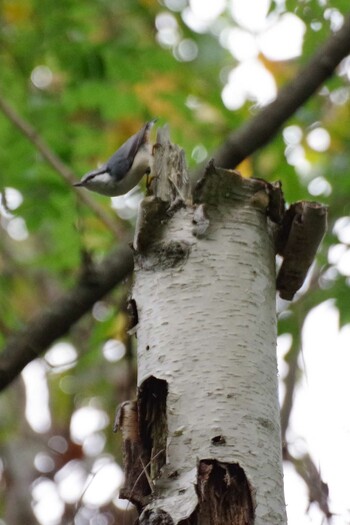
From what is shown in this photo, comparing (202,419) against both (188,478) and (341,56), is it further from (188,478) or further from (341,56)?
(341,56)

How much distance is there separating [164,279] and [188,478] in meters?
0.37

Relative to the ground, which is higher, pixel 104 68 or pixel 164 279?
pixel 104 68

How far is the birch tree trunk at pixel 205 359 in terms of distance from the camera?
1.20 meters

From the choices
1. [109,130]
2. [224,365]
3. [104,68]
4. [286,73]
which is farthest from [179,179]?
[286,73]

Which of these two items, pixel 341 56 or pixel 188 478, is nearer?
pixel 188 478

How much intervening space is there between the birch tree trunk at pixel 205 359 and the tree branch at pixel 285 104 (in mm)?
730

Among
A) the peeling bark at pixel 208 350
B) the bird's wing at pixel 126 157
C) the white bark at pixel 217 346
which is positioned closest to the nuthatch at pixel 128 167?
the bird's wing at pixel 126 157

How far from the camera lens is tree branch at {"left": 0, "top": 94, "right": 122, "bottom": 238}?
8.09ft

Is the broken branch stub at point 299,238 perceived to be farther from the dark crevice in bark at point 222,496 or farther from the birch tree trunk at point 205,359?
the dark crevice in bark at point 222,496

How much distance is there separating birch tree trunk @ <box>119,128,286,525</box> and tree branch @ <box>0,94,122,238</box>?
3.07 ft

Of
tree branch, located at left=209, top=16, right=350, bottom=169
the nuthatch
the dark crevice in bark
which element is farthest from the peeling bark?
tree branch, located at left=209, top=16, right=350, bottom=169

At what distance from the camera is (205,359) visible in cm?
129

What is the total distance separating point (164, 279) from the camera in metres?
1.41

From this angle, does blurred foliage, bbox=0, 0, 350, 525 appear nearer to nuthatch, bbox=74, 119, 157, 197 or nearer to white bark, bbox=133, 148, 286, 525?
nuthatch, bbox=74, 119, 157, 197
